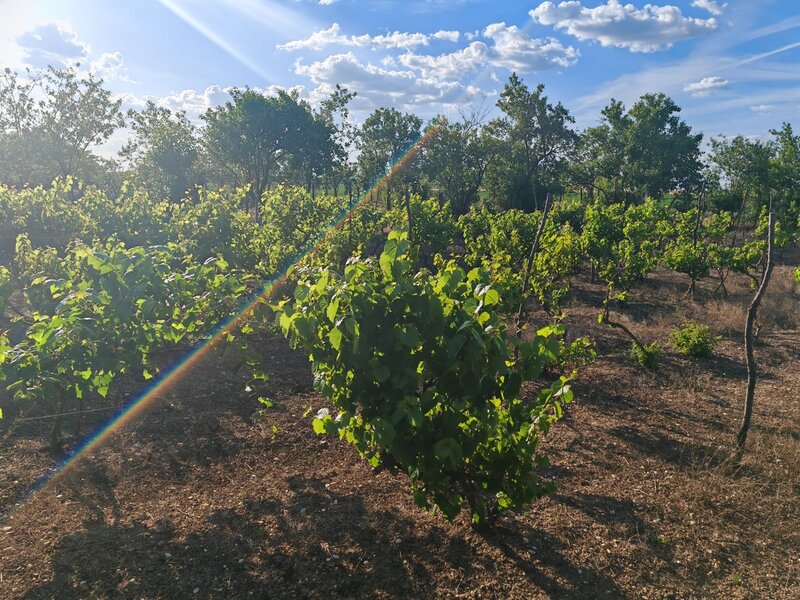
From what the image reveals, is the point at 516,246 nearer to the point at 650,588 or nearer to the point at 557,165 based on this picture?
the point at 650,588

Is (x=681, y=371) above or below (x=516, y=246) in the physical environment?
below

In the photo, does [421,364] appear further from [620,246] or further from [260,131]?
[260,131]

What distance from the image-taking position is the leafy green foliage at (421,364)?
9.78 feet

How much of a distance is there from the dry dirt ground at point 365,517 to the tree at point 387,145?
34.7m

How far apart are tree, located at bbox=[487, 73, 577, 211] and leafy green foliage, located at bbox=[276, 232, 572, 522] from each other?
108ft

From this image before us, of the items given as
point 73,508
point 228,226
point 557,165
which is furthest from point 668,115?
point 73,508

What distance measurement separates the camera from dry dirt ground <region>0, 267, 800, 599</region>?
11.7 ft

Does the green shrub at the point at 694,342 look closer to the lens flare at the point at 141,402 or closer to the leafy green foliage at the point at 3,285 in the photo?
the lens flare at the point at 141,402

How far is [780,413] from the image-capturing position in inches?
264

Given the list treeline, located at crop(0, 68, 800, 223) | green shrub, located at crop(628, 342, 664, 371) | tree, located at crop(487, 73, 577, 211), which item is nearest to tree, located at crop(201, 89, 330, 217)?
treeline, located at crop(0, 68, 800, 223)

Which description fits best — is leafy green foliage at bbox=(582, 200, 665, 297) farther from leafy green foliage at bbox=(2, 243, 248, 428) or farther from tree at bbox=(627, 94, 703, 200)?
tree at bbox=(627, 94, 703, 200)

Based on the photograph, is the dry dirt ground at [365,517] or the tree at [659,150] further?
the tree at [659,150]

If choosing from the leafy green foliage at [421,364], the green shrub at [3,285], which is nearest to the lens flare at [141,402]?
the leafy green foliage at [421,364]

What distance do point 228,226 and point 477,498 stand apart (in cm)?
803
